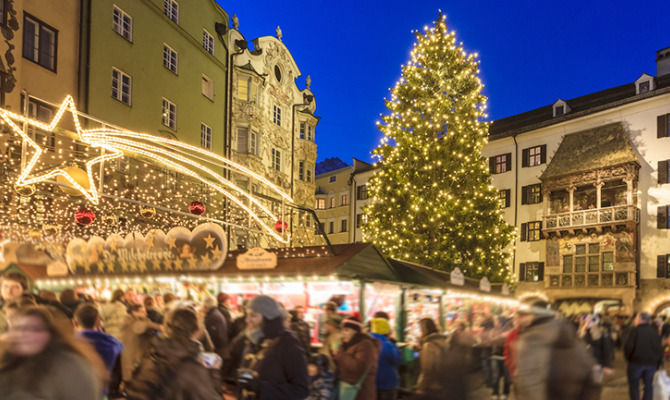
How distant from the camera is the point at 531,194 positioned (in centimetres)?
3553

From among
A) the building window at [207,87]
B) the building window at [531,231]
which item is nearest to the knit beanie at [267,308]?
the building window at [207,87]

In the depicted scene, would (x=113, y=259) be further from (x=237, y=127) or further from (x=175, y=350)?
(x=237, y=127)

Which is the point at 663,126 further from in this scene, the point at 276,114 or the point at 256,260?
the point at 256,260

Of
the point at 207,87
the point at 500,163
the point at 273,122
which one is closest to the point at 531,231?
the point at 500,163

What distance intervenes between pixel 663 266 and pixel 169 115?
24.8 metres

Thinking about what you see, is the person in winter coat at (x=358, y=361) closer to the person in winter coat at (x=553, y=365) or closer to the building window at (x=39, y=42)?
the person in winter coat at (x=553, y=365)

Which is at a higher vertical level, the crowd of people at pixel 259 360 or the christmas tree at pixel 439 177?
the christmas tree at pixel 439 177

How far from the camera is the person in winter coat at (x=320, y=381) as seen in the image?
21.9 feet

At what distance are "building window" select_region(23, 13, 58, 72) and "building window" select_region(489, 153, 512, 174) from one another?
27057 millimetres

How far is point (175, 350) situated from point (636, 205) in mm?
31643

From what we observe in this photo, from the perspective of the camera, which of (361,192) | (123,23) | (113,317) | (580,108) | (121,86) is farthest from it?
(361,192)

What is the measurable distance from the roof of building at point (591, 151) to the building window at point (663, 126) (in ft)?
5.07

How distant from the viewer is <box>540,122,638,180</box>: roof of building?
3131 cm

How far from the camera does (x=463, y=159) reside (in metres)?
24.8
